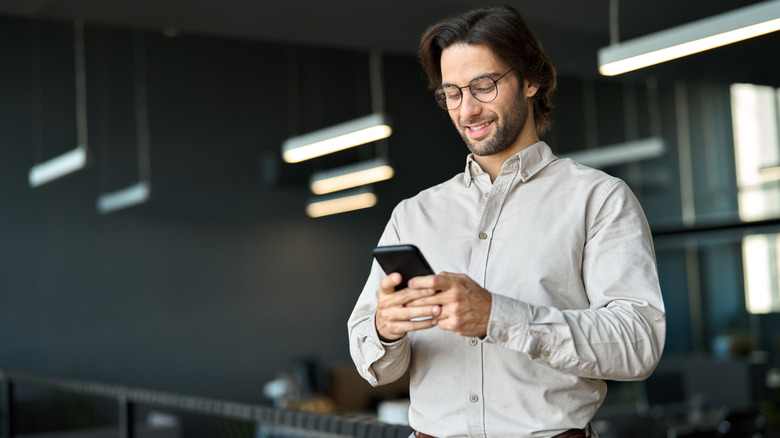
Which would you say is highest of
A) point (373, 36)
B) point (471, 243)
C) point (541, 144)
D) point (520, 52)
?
point (373, 36)

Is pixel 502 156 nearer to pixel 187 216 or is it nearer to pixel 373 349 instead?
pixel 373 349

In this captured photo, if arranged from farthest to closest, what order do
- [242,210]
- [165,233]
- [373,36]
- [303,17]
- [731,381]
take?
[242,210] → [165,233] → [731,381] → [373,36] → [303,17]

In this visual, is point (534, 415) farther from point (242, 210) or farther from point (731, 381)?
point (242, 210)

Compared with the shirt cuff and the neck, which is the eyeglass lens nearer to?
the neck

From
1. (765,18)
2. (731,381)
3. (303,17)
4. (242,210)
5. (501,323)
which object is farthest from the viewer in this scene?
(242,210)

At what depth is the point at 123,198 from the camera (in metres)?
7.57

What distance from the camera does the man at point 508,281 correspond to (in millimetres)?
1034

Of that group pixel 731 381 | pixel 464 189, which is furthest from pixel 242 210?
pixel 464 189

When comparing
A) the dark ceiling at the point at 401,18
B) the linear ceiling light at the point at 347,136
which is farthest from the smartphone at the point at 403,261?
the linear ceiling light at the point at 347,136

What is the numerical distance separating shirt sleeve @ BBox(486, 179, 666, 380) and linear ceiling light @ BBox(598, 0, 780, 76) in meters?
2.17

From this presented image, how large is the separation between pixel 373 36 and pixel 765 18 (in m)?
2.77

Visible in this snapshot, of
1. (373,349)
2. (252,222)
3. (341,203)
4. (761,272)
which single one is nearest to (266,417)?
(373,349)

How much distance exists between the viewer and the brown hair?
123 cm

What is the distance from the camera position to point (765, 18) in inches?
116
